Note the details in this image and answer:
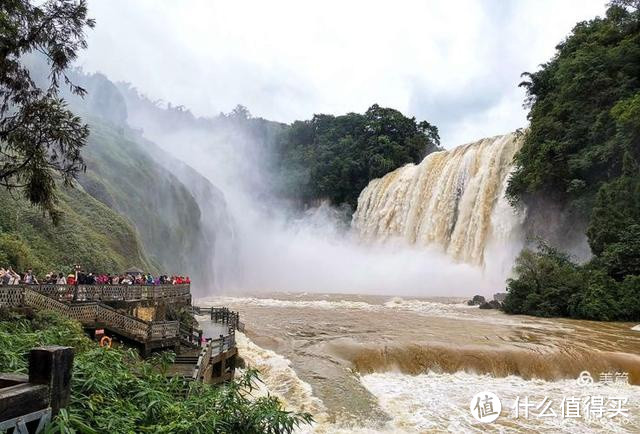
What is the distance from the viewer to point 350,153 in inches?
3002

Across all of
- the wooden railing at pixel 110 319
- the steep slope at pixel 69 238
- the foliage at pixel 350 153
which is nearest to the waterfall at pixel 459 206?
the foliage at pixel 350 153

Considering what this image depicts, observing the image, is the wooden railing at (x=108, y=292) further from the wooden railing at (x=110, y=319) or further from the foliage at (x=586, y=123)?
the foliage at (x=586, y=123)

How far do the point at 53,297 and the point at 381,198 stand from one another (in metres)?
43.6

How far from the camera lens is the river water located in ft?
35.6

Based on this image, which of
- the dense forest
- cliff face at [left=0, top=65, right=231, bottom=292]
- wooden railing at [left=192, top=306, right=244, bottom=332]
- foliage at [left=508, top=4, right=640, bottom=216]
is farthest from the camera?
foliage at [left=508, top=4, right=640, bottom=216]

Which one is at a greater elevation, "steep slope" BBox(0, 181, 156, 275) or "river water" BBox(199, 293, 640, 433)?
"steep slope" BBox(0, 181, 156, 275)

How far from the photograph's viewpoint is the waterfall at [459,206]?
1481 inches

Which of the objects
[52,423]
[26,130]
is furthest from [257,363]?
[52,423]

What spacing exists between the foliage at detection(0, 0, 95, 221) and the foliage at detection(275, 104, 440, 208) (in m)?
59.0

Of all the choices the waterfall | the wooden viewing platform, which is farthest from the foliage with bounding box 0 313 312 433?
the waterfall

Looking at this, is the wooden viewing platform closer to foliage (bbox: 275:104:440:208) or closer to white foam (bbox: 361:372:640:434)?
white foam (bbox: 361:372:640:434)

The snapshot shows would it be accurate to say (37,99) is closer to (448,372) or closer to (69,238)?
(448,372)

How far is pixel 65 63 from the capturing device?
1060cm

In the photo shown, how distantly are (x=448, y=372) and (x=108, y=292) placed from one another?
11078 mm
